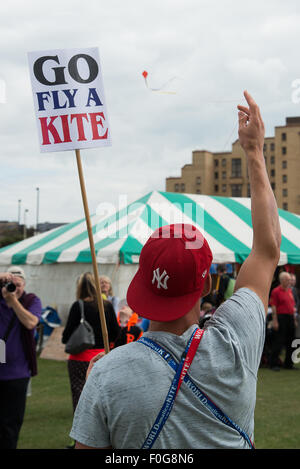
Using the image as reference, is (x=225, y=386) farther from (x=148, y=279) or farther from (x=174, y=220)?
(x=174, y=220)

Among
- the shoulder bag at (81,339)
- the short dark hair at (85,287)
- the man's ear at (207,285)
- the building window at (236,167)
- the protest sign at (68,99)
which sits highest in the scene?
the building window at (236,167)

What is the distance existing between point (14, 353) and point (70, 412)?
3.30 meters

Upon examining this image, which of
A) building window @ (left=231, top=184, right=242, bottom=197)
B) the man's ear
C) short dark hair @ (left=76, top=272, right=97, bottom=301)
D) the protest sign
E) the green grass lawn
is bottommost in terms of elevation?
the green grass lawn

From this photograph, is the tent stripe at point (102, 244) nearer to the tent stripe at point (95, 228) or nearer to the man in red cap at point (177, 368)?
the tent stripe at point (95, 228)

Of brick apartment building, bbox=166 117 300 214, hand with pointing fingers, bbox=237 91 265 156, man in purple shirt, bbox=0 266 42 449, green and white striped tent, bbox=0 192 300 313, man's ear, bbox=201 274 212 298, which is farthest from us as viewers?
brick apartment building, bbox=166 117 300 214

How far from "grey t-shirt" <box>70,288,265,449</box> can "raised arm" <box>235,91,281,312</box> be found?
0.23 metres

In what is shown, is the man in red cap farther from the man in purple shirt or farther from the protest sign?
the man in purple shirt

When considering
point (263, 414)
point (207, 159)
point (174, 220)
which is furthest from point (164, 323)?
point (207, 159)

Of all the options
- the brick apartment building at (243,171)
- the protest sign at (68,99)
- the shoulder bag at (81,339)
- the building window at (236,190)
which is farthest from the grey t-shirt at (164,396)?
the building window at (236,190)

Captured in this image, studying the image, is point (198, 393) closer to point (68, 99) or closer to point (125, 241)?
point (68, 99)

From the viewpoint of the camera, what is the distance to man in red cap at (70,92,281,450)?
54.0 inches

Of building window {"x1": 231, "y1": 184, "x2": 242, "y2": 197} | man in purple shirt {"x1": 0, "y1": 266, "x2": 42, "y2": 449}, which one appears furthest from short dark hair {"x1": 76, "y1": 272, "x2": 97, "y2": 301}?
building window {"x1": 231, "y1": 184, "x2": 242, "y2": 197}

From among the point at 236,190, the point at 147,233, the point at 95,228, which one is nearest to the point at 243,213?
the point at 147,233

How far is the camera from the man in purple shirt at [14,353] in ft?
14.9
